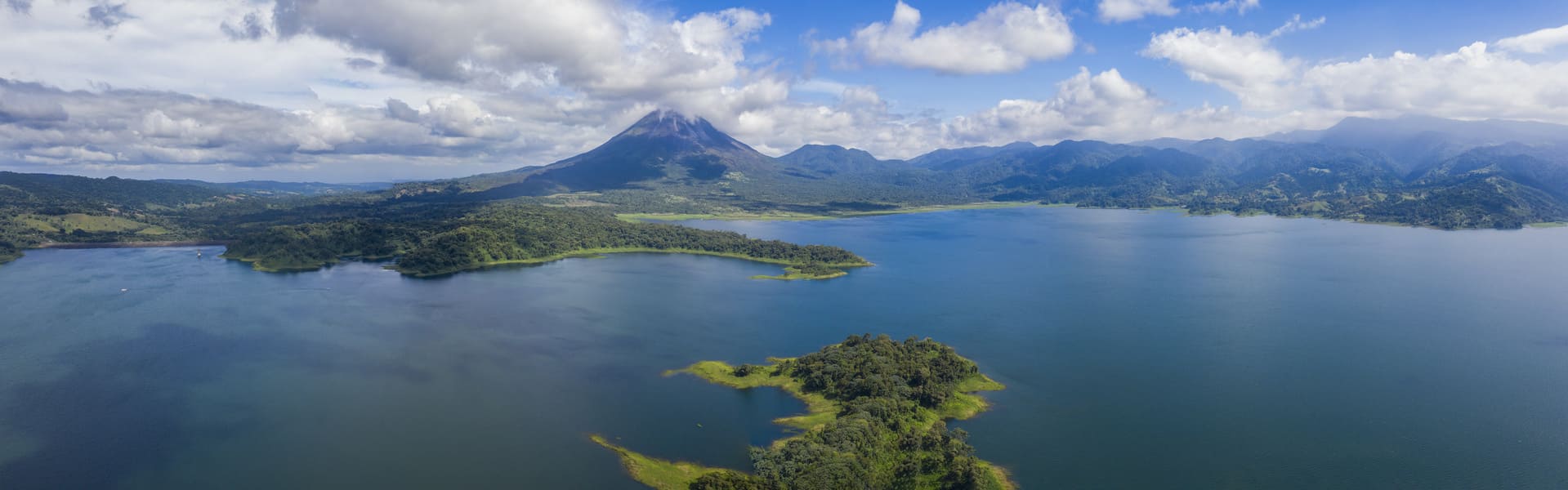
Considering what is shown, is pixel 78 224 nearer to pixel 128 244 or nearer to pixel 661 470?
pixel 128 244

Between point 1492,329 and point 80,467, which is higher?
point 1492,329

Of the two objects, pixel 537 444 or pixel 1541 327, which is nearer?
pixel 537 444

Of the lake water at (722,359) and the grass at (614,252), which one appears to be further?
the grass at (614,252)

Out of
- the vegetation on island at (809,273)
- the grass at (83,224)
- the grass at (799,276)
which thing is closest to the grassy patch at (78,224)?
the grass at (83,224)

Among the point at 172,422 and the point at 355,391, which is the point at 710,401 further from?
the point at 172,422

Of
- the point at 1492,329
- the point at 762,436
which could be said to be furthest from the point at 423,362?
the point at 1492,329

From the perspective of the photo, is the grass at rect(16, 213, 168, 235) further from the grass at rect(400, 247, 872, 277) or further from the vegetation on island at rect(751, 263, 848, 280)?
the vegetation on island at rect(751, 263, 848, 280)

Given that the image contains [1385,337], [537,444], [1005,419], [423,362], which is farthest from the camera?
[1385,337]

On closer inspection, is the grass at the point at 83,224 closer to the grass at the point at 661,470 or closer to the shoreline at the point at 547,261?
the shoreline at the point at 547,261
